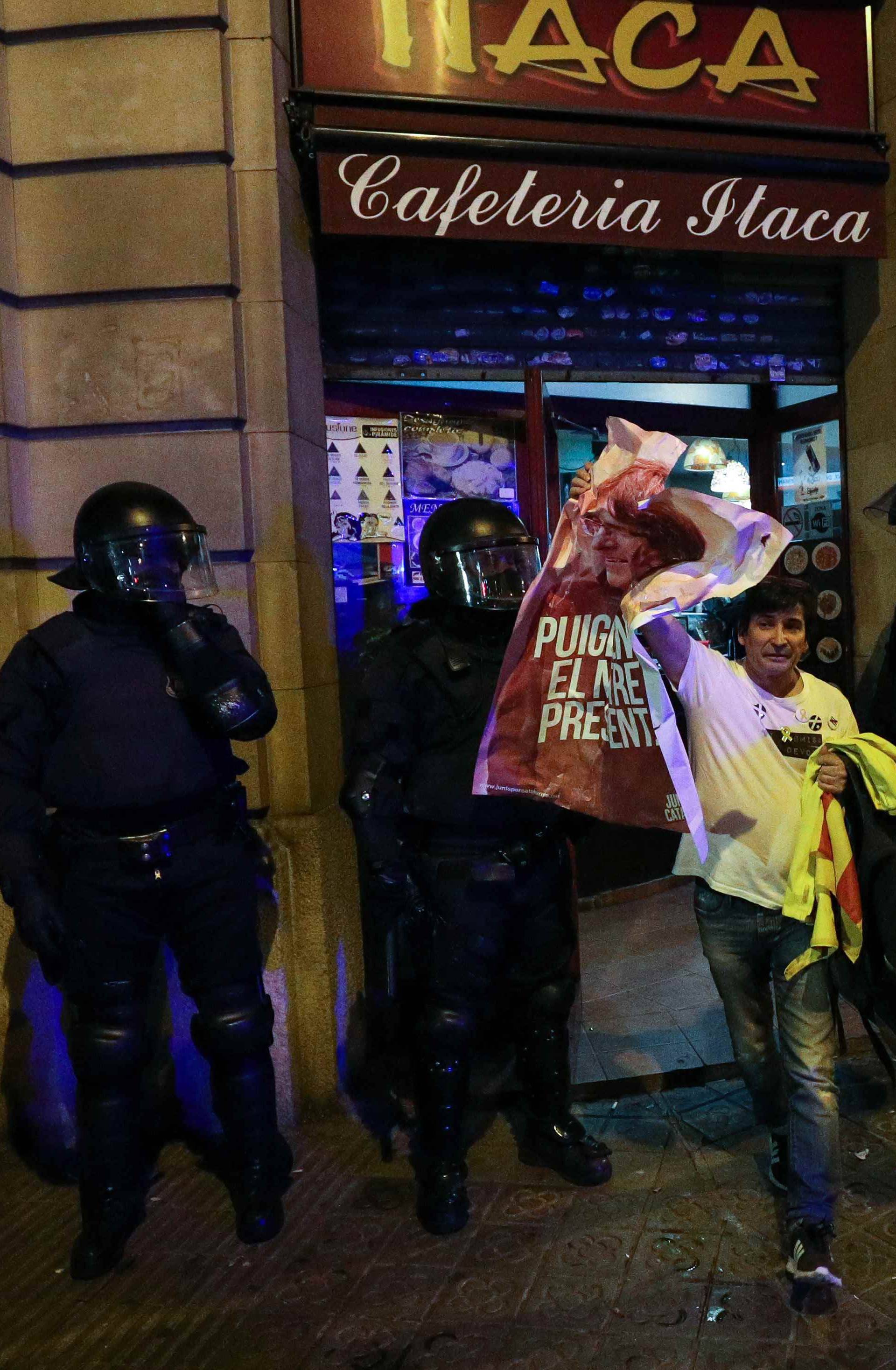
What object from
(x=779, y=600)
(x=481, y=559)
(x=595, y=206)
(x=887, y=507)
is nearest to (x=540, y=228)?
(x=595, y=206)

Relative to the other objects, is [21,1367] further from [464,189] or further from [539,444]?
[464,189]

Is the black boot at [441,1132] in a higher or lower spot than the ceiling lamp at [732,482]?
lower

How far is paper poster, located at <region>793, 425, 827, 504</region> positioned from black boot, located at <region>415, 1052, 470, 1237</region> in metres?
3.82

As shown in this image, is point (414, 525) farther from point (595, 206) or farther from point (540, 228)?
point (595, 206)

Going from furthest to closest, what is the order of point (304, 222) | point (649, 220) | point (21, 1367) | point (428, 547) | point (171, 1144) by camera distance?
point (649, 220) < point (304, 222) < point (171, 1144) < point (428, 547) < point (21, 1367)

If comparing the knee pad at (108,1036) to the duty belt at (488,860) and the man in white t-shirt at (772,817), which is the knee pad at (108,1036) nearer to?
the duty belt at (488,860)

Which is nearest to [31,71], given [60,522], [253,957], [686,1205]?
[60,522]

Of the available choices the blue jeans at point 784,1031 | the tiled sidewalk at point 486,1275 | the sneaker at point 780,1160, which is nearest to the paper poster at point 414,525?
the blue jeans at point 784,1031

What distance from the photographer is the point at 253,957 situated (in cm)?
341

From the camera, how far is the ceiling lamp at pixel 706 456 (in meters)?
Answer: 6.14

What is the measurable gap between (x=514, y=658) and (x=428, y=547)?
660mm

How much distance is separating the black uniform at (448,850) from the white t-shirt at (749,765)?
627 mm

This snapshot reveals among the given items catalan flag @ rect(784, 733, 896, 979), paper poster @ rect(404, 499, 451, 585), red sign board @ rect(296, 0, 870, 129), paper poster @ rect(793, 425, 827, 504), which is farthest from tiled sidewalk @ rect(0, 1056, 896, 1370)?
red sign board @ rect(296, 0, 870, 129)

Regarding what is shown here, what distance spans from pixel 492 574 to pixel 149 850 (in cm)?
136
